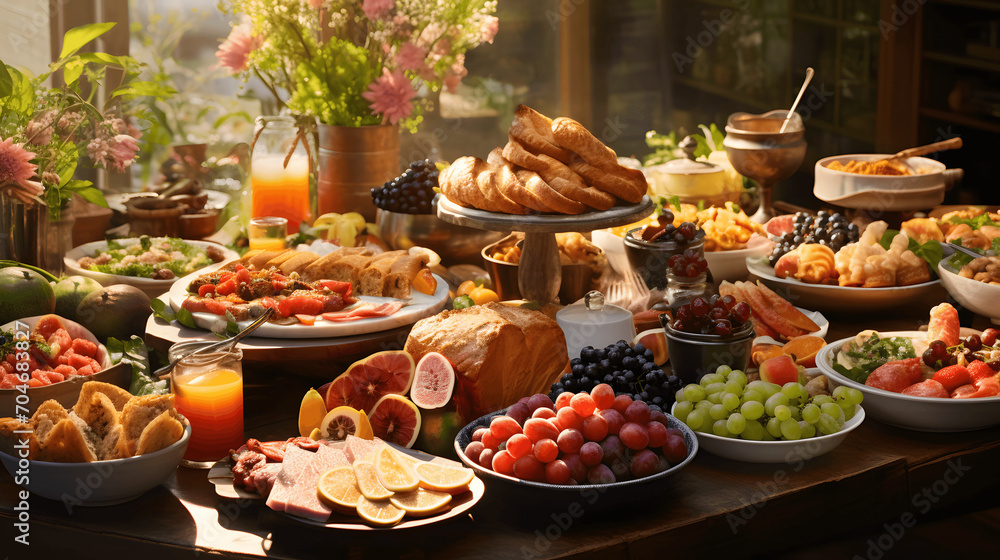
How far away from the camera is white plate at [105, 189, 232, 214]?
3641 millimetres

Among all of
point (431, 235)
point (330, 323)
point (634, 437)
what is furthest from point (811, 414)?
point (431, 235)

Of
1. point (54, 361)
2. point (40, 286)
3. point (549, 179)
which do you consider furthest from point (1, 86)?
point (549, 179)

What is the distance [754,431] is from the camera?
1.92 m

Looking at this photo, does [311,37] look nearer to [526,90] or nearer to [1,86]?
[1,86]

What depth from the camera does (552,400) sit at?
2018 mm

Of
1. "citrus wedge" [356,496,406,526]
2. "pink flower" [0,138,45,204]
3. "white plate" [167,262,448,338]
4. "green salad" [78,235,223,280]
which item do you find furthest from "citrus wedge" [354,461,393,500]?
"green salad" [78,235,223,280]

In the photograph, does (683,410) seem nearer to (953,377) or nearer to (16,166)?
(953,377)

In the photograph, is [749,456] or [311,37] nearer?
[749,456]

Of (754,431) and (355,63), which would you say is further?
(355,63)

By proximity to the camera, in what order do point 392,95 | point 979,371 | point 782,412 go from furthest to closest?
point 392,95
point 979,371
point 782,412

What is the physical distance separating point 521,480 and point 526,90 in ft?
14.5

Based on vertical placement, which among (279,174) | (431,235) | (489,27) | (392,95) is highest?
(489,27)

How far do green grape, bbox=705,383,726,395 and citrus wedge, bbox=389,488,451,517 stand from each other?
2.13ft

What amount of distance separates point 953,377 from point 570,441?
981 millimetres
